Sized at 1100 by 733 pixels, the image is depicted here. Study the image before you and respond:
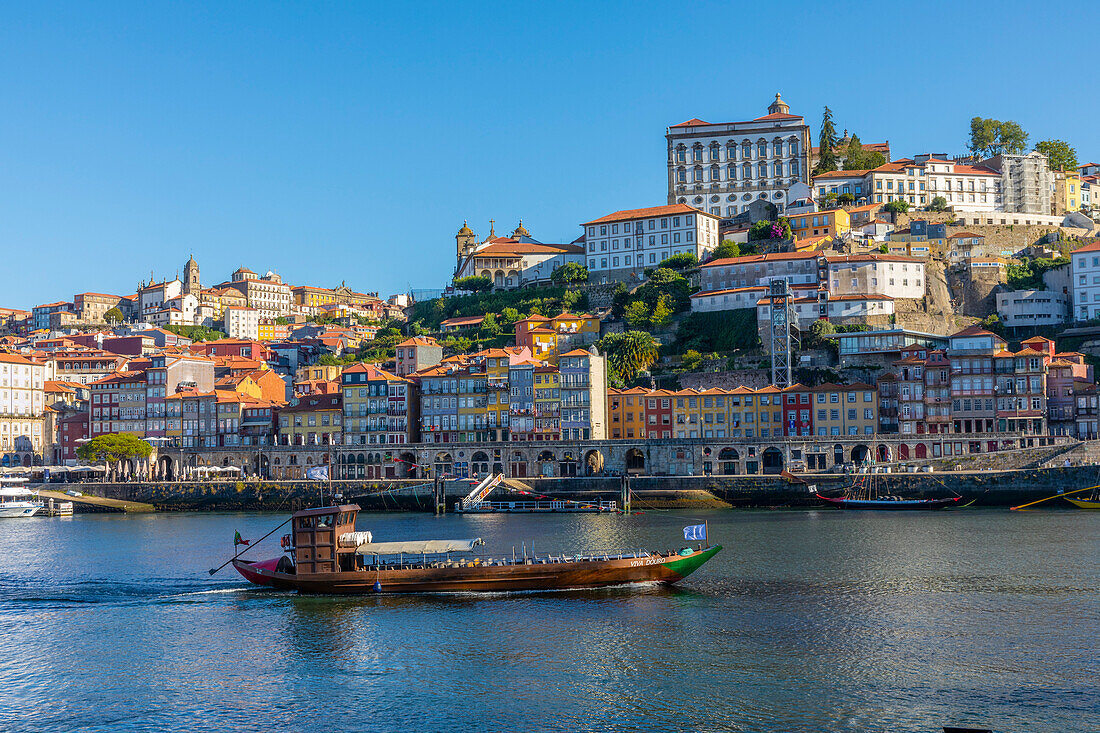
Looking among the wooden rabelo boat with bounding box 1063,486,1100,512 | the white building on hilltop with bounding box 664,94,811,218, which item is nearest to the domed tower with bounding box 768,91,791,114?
the white building on hilltop with bounding box 664,94,811,218

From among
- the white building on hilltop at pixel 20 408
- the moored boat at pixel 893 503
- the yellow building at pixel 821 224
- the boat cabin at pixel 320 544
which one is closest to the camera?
the boat cabin at pixel 320 544

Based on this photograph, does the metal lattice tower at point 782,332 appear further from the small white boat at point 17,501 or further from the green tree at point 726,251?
the small white boat at point 17,501

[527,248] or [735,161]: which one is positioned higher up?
[735,161]

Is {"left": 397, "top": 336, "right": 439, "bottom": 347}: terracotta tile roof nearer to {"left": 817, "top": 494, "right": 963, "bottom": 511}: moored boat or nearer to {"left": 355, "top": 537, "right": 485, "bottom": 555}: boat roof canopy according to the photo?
{"left": 817, "top": 494, "right": 963, "bottom": 511}: moored boat

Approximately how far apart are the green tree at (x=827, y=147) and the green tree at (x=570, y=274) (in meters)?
31.0

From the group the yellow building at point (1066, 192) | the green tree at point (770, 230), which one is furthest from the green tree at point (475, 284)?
the yellow building at point (1066, 192)

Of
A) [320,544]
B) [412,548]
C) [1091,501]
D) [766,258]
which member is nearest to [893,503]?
[1091,501]

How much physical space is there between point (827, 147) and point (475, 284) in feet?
148

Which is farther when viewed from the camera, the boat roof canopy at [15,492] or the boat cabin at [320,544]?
the boat roof canopy at [15,492]

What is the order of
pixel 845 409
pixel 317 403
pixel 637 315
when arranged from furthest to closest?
pixel 637 315, pixel 317 403, pixel 845 409

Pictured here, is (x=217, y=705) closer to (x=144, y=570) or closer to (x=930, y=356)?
(x=144, y=570)

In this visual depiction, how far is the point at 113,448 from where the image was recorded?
90188mm

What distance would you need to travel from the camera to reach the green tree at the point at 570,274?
11812cm

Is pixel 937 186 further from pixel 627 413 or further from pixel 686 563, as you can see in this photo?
pixel 686 563
